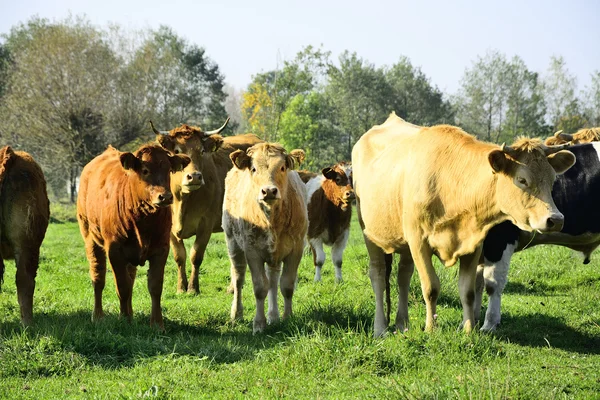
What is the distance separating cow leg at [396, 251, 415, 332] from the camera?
7684 millimetres

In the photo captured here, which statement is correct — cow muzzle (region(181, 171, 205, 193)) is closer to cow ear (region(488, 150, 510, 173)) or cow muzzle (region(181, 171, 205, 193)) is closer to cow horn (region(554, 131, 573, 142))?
cow ear (region(488, 150, 510, 173))

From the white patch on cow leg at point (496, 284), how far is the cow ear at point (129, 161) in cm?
413

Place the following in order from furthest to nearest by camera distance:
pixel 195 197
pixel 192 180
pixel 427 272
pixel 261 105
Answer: pixel 261 105
pixel 195 197
pixel 192 180
pixel 427 272

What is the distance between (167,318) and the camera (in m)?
8.09

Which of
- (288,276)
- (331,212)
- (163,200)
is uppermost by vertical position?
(163,200)

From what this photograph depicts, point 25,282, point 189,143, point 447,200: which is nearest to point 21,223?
point 25,282

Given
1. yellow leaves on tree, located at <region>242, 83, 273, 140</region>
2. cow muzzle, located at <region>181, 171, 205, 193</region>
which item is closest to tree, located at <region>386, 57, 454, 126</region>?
yellow leaves on tree, located at <region>242, 83, 273, 140</region>

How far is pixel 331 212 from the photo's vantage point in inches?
521

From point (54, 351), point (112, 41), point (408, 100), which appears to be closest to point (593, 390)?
point (54, 351)

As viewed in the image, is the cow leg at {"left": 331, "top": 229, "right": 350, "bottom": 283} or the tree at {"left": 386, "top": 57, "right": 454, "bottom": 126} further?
the tree at {"left": 386, "top": 57, "right": 454, "bottom": 126}

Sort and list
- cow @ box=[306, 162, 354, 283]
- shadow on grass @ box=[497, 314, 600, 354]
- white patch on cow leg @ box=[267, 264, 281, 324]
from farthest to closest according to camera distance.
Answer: cow @ box=[306, 162, 354, 283] < white patch on cow leg @ box=[267, 264, 281, 324] < shadow on grass @ box=[497, 314, 600, 354]

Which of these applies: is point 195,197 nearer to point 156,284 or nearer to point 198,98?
point 156,284

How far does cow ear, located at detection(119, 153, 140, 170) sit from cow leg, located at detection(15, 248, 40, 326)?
4.64ft

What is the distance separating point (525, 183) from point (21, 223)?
5.25 metres
